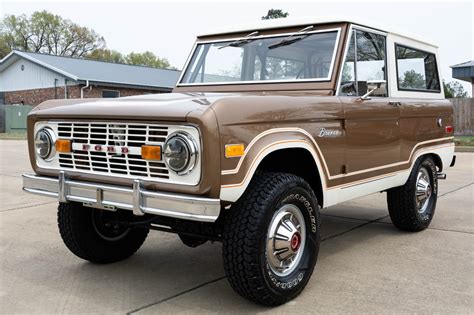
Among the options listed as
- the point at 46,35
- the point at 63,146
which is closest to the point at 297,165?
the point at 63,146

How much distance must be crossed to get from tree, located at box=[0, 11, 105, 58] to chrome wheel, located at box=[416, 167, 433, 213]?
5370 cm

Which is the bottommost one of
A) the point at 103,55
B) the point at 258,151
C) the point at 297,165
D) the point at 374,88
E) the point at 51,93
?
the point at 297,165

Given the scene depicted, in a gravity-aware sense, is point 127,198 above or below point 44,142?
below

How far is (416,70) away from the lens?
5.59 meters

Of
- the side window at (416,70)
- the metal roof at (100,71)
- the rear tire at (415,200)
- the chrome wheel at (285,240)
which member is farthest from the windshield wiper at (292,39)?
the metal roof at (100,71)

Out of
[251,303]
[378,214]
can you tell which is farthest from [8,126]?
[251,303]

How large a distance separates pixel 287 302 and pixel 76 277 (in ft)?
5.58

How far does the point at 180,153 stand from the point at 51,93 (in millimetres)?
26999

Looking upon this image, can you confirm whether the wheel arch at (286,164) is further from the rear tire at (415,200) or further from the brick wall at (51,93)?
the brick wall at (51,93)

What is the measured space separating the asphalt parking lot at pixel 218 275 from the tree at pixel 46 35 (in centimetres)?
5255

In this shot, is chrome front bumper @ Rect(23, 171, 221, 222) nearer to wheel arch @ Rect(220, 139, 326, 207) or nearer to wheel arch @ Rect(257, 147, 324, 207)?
wheel arch @ Rect(220, 139, 326, 207)

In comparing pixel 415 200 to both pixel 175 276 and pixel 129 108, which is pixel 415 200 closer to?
pixel 175 276

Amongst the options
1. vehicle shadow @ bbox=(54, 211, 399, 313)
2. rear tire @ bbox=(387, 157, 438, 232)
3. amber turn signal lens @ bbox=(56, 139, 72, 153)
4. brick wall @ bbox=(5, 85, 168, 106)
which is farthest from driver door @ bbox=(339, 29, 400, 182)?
brick wall @ bbox=(5, 85, 168, 106)

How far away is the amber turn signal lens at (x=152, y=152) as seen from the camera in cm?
309
